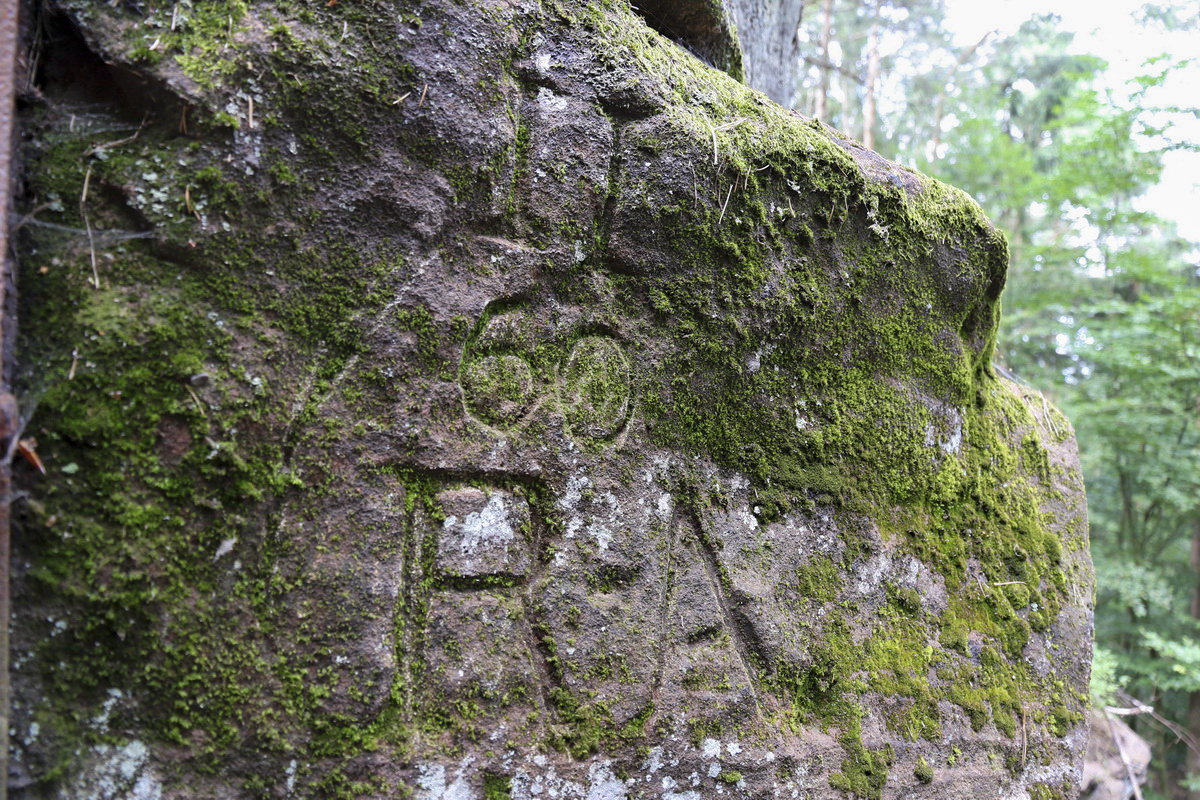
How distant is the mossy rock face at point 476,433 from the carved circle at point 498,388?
0.01 meters

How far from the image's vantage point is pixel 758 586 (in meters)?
2.00

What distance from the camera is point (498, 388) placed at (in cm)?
181

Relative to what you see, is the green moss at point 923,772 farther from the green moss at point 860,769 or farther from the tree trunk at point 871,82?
the tree trunk at point 871,82

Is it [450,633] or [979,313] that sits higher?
[979,313]

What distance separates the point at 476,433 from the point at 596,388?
1.22ft

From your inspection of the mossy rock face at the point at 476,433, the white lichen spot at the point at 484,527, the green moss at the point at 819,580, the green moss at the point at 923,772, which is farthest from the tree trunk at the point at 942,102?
the white lichen spot at the point at 484,527

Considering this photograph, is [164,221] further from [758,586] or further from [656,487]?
[758,586]

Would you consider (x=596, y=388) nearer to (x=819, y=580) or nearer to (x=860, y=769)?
(x=819, y=580)

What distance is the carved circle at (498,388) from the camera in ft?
5.85

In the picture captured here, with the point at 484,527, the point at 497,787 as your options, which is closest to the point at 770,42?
the point at 484,527

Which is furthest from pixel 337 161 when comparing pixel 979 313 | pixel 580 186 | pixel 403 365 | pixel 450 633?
pixel 979 313

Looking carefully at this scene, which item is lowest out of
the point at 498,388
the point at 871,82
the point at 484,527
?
the point at 484,527

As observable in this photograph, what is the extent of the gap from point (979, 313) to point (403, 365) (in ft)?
7.44

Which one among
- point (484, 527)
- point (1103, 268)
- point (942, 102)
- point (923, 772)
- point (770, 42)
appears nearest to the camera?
point (484, 527)
